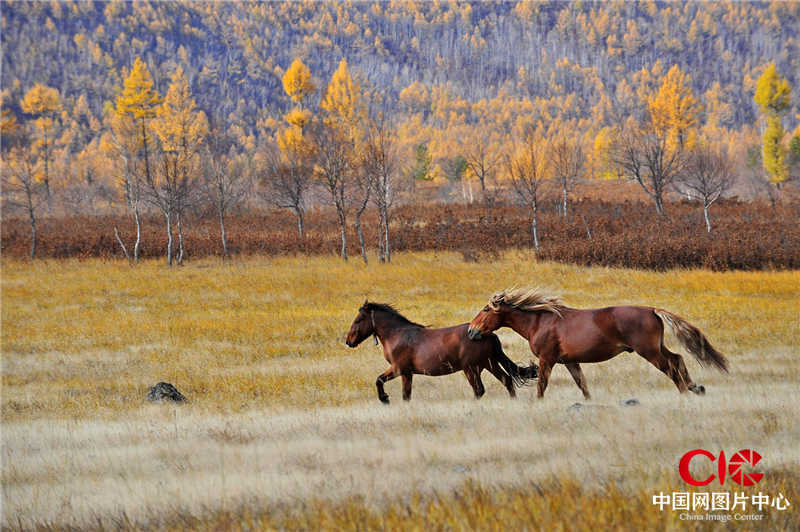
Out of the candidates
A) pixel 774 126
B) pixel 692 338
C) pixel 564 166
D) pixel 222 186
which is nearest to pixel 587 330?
pixel 692 338

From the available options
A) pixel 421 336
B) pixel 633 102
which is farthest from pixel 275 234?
pixel 633 102

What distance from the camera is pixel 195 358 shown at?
617 inches

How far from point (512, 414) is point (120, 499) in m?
3.96

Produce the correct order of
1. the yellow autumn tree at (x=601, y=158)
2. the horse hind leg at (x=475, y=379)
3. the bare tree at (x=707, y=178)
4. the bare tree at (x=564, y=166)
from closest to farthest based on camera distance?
the horse hind leg at (x=475, y=379) → the bare tree at (x=707, y=178) → the bare tree at (x=564, y=166) → the yellow autumn tree at (x=601, y=158)

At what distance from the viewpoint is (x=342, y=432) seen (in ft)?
25.0

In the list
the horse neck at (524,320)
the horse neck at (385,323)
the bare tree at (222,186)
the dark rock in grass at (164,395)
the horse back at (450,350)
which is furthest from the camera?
the bare tree at (222,186)

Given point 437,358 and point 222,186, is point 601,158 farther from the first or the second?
point 437,358

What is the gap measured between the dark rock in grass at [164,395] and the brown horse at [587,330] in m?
5.39

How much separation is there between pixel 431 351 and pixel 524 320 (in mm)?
1176

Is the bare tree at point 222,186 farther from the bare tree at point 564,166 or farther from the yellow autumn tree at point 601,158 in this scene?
the yellow autumn tree at point 601,158

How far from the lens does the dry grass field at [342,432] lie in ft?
16.3

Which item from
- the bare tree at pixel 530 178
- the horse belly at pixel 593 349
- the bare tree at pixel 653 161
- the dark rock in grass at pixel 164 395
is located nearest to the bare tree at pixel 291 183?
the bare tree at pixel 530 178

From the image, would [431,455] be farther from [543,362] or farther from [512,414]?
[543,362]

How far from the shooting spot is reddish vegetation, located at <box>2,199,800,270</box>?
103 feet
